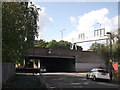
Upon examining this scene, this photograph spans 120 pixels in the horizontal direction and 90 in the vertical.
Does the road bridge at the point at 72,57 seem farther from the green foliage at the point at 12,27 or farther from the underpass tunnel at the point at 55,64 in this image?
the green foliage at the point at 12,27

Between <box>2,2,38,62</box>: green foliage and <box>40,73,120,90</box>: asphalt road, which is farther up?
<box>2,2,38,62</box>: green foliage

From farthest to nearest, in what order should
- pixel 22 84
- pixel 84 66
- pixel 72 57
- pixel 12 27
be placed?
pixel 84 66 → pixel 72 57 → pixel 22 84 → pixel 12 27

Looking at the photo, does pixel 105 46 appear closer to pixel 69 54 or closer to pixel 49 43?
pixel 69 54

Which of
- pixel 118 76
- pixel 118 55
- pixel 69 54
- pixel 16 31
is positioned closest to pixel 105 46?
pixel 118 55

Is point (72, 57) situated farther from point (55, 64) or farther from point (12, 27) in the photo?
point (12, 27)

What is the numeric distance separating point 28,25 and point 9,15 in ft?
12.1

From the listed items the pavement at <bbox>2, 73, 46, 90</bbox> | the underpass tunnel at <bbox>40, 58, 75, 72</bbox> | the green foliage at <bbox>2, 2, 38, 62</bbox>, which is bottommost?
the underpass tunnel at <bbox>40, 58, 75, 72</bbox>

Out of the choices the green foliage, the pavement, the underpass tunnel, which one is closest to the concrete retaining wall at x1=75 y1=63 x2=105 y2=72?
the underpass tunnel

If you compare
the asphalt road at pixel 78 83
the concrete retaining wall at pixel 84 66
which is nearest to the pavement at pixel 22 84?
the asphalt road at pixel 78 83

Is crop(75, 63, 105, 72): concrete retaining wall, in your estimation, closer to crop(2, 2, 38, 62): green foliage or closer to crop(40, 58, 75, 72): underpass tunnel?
crop(40, 58, 75, 72): underpass tunnel

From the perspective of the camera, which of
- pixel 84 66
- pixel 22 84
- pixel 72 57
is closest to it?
pixel 22 84

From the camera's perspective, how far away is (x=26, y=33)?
62.8ft

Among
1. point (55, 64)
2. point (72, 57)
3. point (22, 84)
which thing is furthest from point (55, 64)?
point (22, 84)

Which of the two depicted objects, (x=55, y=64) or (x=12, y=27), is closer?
(x=12, y=27)
